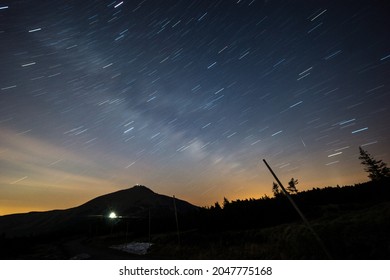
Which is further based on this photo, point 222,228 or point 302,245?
point 222,228

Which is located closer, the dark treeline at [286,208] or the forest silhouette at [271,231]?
the forest silhouette at [271,231]

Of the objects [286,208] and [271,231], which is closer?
[271,231]

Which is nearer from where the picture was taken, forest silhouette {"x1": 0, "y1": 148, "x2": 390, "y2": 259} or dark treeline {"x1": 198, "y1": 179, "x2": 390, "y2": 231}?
forest silhouette {"x1": 0, "y1": 148, "x2": 390, "y2": 259}

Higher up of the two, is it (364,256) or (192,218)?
(192,218)

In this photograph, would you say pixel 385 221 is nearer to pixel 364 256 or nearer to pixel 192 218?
pixel 364 256

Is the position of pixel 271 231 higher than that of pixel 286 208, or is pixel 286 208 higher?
pixel 286 208
